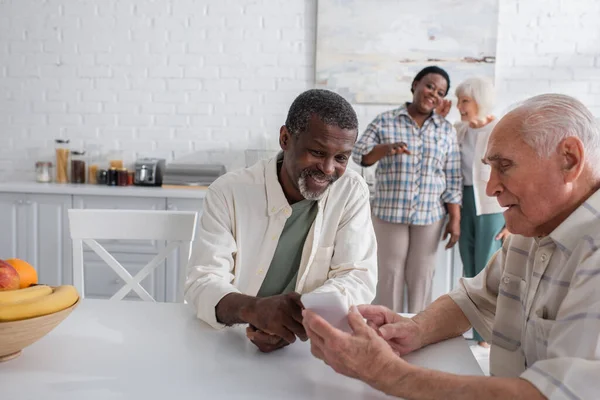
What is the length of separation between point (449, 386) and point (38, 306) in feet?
2.41

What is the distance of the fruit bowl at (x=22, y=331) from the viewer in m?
1.06

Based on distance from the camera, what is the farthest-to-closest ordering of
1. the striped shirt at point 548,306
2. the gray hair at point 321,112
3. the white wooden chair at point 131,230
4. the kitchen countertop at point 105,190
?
1. the kitchen countertop at point 105,190
2. the white wooden chair at point 131,230
3. the gray hair at point 321,112
4. the striped shirt at point 548,306

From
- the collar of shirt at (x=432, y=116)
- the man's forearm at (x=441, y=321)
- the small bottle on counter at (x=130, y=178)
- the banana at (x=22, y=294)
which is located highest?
the collar of shirt at (x=432, y=116)

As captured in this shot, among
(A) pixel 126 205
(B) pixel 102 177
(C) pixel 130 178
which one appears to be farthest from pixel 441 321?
(B) pixel 102 177

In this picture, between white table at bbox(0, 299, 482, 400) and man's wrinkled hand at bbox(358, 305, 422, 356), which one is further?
man's wrinkled hand at bbox(358, 305, 422, 356)

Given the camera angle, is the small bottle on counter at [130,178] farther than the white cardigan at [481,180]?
Yes

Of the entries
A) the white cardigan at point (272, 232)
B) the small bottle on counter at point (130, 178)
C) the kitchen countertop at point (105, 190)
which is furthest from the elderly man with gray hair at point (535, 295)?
the small bottle on counter at point (130, 178)

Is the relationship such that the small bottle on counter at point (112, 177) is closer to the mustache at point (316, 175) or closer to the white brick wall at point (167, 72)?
the white brick wall at point (167, 72)

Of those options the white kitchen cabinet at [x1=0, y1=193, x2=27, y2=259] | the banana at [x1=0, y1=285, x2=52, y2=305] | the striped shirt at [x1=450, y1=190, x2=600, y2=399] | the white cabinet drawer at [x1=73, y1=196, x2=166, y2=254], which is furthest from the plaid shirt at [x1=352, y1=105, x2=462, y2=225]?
the banana at [x1=0, y1=285, x2=52, y2=305]

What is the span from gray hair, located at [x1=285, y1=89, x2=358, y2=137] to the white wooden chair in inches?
20.2

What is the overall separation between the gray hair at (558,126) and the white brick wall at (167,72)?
9.60 ft

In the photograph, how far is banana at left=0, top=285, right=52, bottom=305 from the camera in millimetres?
1092

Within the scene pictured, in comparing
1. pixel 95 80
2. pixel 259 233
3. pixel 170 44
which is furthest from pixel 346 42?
pixel 259 233

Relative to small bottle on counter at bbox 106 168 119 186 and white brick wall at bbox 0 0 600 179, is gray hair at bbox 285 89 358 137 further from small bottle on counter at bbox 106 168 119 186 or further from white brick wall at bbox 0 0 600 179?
small bottle on counter at bbox 106 168 119 186
